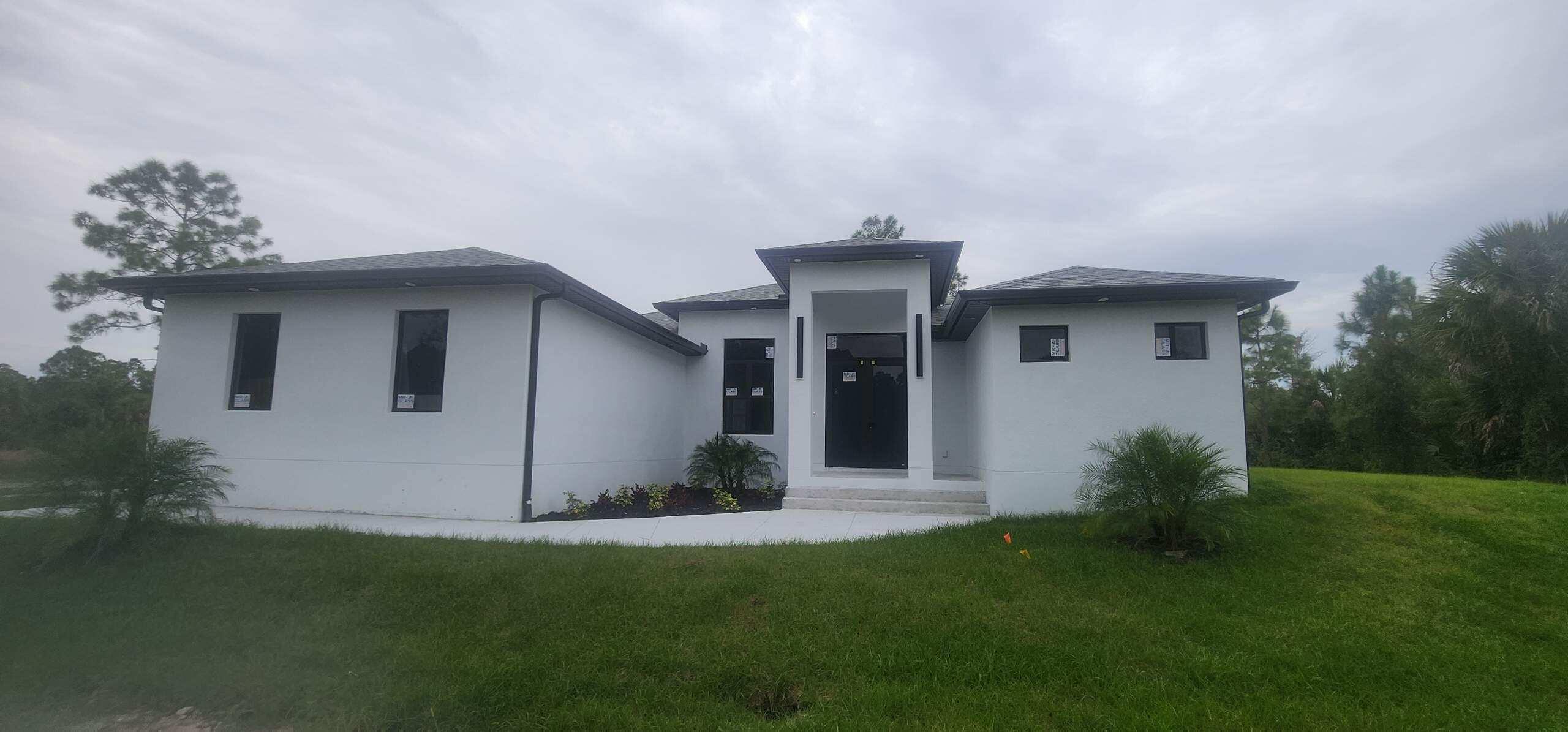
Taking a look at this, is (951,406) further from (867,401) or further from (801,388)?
(801,388)

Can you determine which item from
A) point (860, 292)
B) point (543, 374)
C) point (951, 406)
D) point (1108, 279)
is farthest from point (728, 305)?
point (1108, 279)

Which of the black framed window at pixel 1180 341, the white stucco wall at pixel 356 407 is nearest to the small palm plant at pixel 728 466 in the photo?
the white stucco wall at pixel 356 407

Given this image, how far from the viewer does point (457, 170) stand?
10.8 metres

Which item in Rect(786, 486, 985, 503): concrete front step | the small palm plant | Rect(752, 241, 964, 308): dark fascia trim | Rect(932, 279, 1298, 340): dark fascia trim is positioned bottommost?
Rect(786, 486, 985, 503): concrete front step

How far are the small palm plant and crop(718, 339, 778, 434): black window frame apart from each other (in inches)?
52.4

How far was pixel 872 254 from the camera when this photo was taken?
8984mm

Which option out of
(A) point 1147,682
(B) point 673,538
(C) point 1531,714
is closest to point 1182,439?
(C) point 1531,714

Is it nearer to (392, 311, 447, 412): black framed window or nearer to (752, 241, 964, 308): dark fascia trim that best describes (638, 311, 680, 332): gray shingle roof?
(752, 241, 964, 308): dark fascia trim

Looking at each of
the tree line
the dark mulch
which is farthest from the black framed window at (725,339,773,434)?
the tree line

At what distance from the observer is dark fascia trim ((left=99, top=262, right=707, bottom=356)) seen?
7414mm

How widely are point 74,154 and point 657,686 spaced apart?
8.41m

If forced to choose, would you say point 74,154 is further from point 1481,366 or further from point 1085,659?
point 1481,366

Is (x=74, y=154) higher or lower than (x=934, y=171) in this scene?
lower

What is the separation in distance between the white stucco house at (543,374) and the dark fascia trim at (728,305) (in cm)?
209
